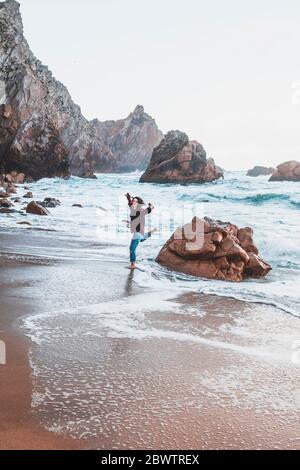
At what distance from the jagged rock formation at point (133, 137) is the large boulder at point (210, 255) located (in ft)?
372

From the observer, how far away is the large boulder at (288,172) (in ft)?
→ 166

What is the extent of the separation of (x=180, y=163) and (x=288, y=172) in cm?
1338

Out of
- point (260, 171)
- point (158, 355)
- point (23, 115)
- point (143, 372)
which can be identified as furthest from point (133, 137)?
point (143, 372)

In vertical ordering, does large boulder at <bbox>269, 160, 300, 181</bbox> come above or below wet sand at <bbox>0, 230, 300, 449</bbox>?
above

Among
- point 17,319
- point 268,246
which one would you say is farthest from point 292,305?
point 268,246

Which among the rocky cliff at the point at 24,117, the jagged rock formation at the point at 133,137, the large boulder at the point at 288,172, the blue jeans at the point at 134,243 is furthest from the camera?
the jagged rock formation at the point at 133,137

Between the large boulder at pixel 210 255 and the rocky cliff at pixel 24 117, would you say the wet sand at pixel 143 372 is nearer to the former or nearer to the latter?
the large boulder at pixel 210 255

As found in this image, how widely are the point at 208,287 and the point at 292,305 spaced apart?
1388 mm

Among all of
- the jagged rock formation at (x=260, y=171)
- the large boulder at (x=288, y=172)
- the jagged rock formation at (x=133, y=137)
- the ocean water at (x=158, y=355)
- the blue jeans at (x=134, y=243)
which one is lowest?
the ocean water at (x=158, y=355)

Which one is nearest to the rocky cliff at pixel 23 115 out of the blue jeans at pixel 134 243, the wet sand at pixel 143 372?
the blue jeans at pixel 134 243

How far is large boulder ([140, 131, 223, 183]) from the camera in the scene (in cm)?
5166

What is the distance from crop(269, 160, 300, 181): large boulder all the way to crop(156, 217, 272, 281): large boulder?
150ft

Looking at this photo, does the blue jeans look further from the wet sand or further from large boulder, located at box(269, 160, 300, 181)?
large boulder, located at box(269, 160, 300, 181)

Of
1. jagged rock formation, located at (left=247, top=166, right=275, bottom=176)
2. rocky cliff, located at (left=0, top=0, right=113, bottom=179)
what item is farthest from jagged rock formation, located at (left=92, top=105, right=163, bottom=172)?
rocky cliff, located at (left=0, top=0, right=113, bottom=179)
